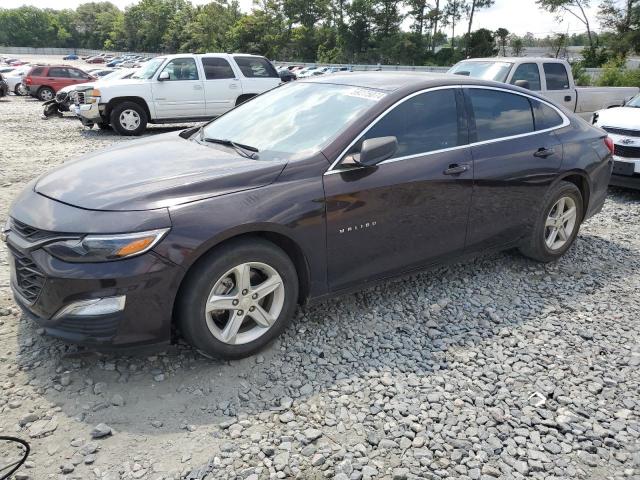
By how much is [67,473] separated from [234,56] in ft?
39.5

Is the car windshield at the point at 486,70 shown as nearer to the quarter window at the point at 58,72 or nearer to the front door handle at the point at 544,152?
the front door handle at the point at 544,152

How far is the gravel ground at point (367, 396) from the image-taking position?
8.09 ft

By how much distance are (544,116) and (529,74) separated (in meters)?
6.29

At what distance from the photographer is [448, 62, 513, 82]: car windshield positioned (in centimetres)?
973

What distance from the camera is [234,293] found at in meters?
3.04

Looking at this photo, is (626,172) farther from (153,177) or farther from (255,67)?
(255,67)

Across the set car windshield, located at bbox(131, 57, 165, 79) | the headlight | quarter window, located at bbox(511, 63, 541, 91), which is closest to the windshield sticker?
the headlight

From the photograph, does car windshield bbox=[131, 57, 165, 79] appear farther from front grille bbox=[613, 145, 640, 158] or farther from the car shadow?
the car shadow

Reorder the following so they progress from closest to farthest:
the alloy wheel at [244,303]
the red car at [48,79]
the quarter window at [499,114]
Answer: the alloy wheel at [244,303]
the quarter window at [499,114]
the red car at [48,79]

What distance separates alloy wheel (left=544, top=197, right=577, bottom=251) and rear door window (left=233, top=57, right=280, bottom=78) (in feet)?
32.3

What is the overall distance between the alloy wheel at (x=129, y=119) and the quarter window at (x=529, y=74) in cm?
815

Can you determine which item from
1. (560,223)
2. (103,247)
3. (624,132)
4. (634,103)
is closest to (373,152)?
(103,247)

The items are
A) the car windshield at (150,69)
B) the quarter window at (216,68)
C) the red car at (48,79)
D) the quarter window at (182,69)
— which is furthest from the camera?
the red car at (48,79)

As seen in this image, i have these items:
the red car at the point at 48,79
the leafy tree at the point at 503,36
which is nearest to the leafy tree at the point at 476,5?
the leafy tree at the point at 503,36
